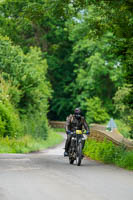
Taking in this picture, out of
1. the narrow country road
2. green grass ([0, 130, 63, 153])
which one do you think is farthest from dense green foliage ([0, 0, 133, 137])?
the narrow country road

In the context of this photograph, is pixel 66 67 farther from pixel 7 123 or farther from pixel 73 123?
pixel 73 123

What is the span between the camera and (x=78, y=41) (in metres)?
61.6

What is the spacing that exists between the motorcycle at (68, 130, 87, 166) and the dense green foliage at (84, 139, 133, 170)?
4.28 ft

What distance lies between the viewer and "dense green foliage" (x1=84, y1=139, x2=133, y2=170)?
16047 millimetres

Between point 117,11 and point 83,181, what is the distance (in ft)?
29.9

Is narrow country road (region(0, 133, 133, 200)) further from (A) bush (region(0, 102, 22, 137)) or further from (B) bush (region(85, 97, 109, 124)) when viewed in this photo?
(B) bush (region(85, 97, 109, 124))

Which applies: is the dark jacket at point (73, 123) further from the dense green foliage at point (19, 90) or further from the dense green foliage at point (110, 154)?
the dense green foliage at point (19, 90)

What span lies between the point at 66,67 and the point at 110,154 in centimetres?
4964

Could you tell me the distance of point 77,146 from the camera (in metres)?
16.4

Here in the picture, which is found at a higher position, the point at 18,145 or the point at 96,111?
the point at 96,111

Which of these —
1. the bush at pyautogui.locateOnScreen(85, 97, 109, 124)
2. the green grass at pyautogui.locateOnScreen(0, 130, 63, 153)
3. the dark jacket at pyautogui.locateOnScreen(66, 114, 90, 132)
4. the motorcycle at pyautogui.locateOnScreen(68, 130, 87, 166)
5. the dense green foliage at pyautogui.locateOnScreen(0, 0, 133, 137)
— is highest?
the dense green foliage at pyautogui.locateOnScreen(0, 0, 133, 137)

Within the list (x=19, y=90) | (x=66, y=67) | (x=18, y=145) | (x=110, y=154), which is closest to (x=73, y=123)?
(x=110, y=154)

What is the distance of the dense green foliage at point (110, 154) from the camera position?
52.6ft

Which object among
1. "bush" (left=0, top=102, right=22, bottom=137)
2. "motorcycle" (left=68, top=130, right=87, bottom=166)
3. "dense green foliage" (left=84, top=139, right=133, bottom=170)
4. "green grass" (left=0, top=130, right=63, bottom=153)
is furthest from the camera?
"bush" (left=0, top=102, right=22, bottom=137)
